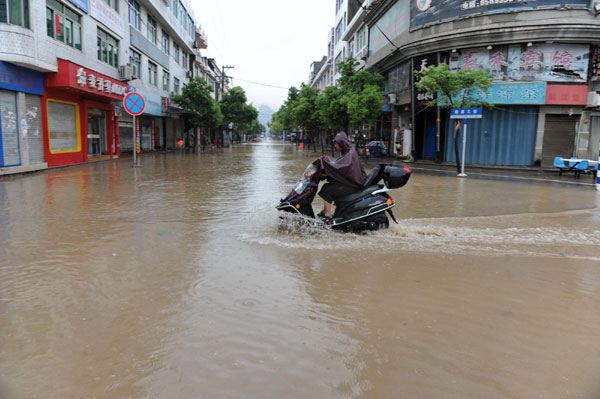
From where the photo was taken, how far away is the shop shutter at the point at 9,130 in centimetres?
1437

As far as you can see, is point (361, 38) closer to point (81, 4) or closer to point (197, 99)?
point (197, 99)

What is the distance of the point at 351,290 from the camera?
13.9ft

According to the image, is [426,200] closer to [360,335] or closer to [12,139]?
[360,335]

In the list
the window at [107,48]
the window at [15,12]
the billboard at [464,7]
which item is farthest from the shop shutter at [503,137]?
the window at [15,12]

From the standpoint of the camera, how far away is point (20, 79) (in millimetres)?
15102

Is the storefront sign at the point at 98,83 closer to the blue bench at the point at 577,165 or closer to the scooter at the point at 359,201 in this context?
the scooter at the point at 359,201

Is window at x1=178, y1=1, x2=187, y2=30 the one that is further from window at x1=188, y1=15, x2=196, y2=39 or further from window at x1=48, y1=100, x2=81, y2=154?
window at x1=48, y1=100, x2=81, y2=154

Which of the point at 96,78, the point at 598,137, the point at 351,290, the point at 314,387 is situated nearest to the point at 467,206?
the point at 351,290

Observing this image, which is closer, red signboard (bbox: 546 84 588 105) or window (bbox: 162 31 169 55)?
red signboard (bbox: 546 84 588 105)

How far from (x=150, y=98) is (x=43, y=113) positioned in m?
14.2

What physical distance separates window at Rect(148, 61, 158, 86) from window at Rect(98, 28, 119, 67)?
6706 millimetres

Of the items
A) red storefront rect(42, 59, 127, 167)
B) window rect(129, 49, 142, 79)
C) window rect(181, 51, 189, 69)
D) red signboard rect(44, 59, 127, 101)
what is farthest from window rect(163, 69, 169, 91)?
red signboard rect(44, 59, 127, 101)

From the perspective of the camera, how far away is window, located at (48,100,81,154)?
57.3 ft

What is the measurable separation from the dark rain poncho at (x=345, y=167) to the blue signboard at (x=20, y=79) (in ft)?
42.4
